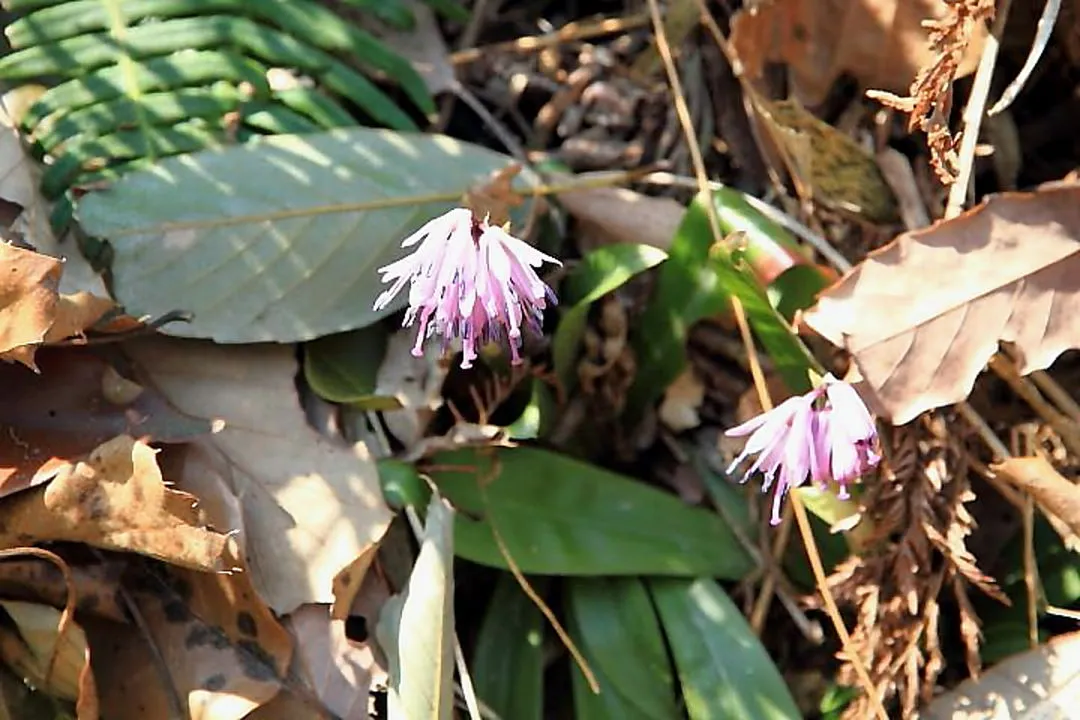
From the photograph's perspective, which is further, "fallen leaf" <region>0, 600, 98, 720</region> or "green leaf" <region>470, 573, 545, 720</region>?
"green leaf" <region>470, 573, 545, 720</region>

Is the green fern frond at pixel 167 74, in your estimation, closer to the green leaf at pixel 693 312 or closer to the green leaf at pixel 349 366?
the green leaf at pixel 349 366

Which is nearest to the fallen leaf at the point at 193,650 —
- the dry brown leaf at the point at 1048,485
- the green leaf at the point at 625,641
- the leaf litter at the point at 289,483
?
the leaf litter at the point at 289,483

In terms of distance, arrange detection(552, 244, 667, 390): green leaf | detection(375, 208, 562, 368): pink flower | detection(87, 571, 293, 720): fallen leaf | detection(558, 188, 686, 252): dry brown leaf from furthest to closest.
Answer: detection(558, 188, 686, 252): dry brown leaf
detection(552, 244, 667, 390): green leaf
detection(87, 571, 293, 720): fallen leaf
detection(375, 208, 562, 368): pink flower

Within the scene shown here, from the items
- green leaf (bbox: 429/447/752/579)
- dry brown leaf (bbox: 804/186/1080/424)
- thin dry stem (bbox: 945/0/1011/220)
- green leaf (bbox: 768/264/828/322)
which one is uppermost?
thin dry stem (bbox: 945/0/1011/220)

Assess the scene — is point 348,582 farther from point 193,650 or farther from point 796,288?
point 796,288

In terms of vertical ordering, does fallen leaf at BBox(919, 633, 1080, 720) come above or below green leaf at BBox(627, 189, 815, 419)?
below

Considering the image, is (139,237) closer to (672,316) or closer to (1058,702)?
(672,316)

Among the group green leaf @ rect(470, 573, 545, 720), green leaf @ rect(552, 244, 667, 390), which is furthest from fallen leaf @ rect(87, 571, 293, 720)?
green leaf @ rect(552, 244, 667, 390)

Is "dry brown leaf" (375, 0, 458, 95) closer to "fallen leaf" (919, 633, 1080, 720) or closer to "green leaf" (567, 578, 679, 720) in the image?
"green leaf" (567, 578, 679, 720)

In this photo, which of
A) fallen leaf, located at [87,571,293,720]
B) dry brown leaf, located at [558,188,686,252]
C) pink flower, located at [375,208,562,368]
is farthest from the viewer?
dry brown leaf, located at [558,188,686,252]
